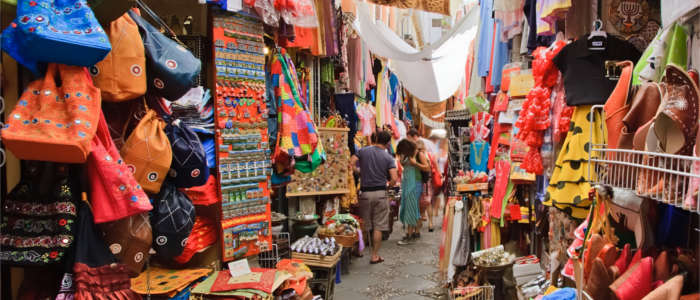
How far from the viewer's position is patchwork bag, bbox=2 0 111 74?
139 centimetres

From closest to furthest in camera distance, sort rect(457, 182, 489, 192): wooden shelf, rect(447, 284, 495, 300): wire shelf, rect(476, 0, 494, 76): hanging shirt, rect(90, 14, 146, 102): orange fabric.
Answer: rect(90, 14, 146, 102): orange fabric < rect(447, 284, 495, 300): wire shelf < rect(457, 182, 489, 192): wooden shelf < rect(476, 0, 494, 76): hanging shirt

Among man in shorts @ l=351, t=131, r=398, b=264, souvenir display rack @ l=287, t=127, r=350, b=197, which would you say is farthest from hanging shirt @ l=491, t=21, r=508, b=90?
man in shorts @ l=351, t=131, r=398, b=264

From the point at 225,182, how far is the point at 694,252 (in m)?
2.51

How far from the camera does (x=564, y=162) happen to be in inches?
99.8

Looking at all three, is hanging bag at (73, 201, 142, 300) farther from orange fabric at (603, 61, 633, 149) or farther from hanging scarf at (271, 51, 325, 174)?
hanging scarf at (271, 51, 325, 174)

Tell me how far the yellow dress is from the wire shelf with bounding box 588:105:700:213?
0.99 metres

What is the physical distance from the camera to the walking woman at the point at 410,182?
7477mm

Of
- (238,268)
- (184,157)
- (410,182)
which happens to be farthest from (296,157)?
(410,182)

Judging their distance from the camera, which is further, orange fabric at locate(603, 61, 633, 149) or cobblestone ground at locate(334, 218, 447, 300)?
cobblestone ground at locate(334, 218, 447, 300)

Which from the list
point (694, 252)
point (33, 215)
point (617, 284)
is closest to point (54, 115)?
point (33, 215)

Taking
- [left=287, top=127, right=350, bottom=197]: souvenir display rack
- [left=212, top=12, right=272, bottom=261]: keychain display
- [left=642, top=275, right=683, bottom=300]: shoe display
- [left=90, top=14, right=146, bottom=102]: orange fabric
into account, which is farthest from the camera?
[left=287, top=127, right=350, bottom=197]: souvenir display rack

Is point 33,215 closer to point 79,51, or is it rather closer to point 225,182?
point 79,51

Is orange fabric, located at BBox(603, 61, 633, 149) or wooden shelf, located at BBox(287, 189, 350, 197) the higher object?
orange fabric, located at BBox(603, 61, 633, 149)

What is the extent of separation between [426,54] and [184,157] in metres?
5.27
